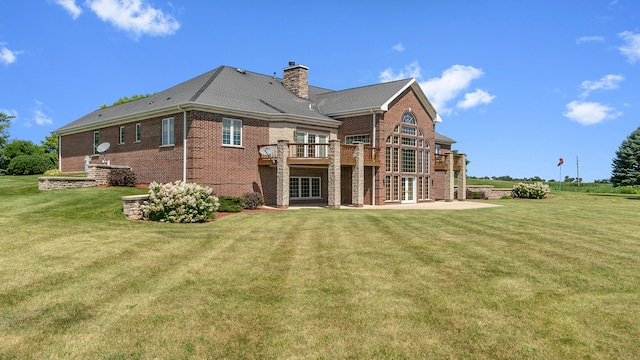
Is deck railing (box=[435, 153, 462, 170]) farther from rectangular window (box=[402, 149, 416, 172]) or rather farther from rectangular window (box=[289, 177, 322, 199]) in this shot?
rectangular window (box=[289, 177, 322, 199])

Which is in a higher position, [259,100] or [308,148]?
[259,100]

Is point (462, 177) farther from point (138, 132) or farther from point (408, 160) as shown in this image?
point (138, 132)

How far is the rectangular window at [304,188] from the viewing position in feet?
91.4

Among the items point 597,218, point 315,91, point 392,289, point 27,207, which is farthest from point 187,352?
point 315,91

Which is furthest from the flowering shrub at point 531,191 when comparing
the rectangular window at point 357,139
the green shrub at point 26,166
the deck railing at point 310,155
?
the green shrub at point 26,166

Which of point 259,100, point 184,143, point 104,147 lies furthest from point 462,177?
point 104,147

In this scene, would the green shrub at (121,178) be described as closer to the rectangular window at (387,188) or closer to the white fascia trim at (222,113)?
the white fascia trim at (222,113)

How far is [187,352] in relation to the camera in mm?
5117

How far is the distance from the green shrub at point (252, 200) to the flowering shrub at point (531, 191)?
88.9 ft

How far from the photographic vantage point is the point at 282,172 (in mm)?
24078

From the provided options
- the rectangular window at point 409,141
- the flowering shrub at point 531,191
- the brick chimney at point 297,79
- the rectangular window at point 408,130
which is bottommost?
the flowering shrub at point 531,191

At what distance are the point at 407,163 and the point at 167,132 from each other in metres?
16.3

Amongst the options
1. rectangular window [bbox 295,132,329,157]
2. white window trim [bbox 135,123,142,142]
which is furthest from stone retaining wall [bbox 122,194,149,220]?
white window trim [bbox 135,123,142,142]

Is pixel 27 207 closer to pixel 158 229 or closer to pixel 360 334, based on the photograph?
pixel 158 229
